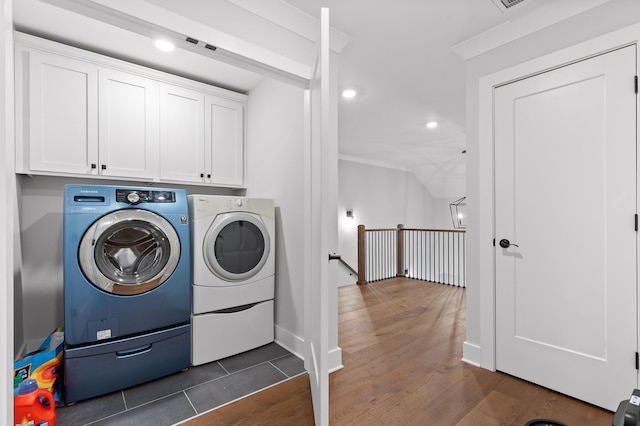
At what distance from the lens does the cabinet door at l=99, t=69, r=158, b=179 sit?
2.34 meters

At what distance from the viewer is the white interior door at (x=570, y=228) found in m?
1.66

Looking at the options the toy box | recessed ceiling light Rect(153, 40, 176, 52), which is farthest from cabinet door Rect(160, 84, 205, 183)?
the toy box

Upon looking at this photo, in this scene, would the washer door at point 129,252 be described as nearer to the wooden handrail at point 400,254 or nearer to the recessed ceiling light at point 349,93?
the recessed ceiling light at point 349,93

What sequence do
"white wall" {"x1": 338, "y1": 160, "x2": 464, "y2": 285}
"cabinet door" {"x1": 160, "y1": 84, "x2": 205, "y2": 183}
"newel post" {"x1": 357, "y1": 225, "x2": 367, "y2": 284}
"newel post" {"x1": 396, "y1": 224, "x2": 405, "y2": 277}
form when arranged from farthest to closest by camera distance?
1. "white wall" {"x1": 338, "y1": 160, "x2": 464, "y2": 285}
2. "newel post" {"x1": 396, "y1": 224, "x2": 405, "y2": 277}
3. "newel post" {"x1": 357, "y1": 225, "x2": 367, "y2": 284}
4. "cabinet door" {"x1": 160, "y1": 84, "x2": 205, "y2": 183}

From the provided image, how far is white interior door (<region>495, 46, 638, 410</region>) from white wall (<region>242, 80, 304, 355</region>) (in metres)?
1.49

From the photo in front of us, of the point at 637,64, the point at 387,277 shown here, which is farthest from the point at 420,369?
the point at 387,277

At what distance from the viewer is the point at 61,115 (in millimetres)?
2162

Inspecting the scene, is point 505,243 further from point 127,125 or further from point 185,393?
point 127,125

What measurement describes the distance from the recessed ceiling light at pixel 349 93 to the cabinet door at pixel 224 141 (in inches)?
44.4

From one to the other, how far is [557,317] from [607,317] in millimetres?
240

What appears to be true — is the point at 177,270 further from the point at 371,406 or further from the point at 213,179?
the point at 371,406

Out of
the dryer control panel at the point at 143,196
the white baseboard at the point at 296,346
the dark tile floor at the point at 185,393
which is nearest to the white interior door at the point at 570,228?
the white baseboard at the point at 296,346

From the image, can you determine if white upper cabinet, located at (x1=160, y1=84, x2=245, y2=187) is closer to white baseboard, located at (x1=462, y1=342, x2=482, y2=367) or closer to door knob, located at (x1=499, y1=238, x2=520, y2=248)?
Result: door knob, located at (x1=499, y1=238, x2=520, y2=248)

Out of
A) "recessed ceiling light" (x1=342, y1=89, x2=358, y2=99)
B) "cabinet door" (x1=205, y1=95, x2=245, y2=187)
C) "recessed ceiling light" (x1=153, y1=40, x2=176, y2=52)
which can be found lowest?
"cabinet door" (x1=205, y1=95, x2=245, y2=187)
